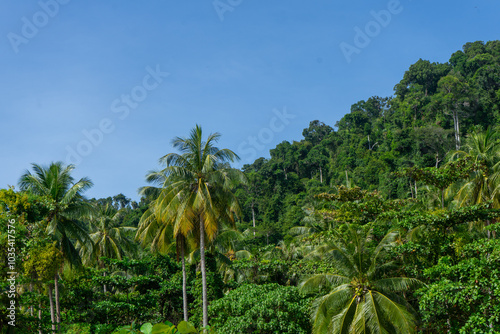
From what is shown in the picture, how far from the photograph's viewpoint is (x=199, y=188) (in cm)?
1781

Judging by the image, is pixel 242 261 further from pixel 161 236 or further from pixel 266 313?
pixel 266 313

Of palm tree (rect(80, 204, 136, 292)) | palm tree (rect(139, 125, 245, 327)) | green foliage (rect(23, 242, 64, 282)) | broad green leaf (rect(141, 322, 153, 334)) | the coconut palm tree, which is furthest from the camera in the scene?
palm tree (rect(80, 204, 136, 292))

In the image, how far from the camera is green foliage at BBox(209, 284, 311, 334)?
1546cm

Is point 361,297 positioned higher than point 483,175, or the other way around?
point 483,175

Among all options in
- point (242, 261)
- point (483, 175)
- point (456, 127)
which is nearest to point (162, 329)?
point (483, 175)

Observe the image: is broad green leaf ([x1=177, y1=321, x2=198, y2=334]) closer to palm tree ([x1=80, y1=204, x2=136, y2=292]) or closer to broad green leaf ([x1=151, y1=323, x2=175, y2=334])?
broad green leaf ([x1=151, y1=323, x2=175, y2=334])

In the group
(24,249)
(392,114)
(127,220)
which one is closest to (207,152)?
(24,249)

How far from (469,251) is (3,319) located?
499 inches

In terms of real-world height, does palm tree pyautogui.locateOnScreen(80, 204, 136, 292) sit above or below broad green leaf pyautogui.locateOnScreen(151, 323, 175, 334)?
above

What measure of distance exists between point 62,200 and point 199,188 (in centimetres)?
549

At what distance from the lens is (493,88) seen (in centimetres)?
5566

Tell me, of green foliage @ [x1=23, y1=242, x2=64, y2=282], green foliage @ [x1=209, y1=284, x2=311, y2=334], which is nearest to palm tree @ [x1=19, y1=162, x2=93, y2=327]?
green foliage @ [x1=23, y1=242, x2=64, y2=282]

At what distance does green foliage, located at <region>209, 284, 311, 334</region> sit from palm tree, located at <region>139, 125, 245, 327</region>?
1.48m

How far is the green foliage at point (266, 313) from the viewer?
50.7 ft
